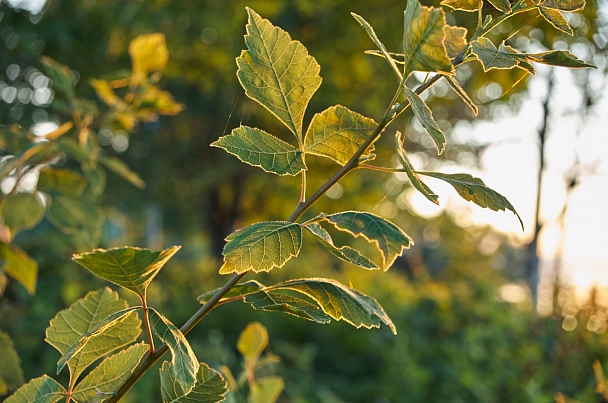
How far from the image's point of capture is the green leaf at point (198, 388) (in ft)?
1.86

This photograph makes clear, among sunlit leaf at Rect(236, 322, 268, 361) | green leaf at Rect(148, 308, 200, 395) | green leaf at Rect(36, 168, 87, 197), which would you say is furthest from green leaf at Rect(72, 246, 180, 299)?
green leaf at Rect(36, 168, 87, 197)

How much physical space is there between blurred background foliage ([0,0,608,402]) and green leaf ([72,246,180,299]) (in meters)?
0.21

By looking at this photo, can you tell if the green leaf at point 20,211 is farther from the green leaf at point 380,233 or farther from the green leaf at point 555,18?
the green leaf at point 555,18

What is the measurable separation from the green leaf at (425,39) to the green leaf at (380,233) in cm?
14

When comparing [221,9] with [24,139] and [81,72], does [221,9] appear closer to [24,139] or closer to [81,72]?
[24,139]

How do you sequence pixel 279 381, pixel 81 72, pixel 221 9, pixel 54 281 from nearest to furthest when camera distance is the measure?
pixel 279 381 < pixel 54 281 < pixel 221 9 < pixel 81 72

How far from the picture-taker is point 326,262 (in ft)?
33.4

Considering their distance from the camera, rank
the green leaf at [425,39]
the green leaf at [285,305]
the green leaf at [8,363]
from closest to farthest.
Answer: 1. the green leaf at [425,39]
2. the green leaf at [285,305]
3. the green leaf at [8,363]

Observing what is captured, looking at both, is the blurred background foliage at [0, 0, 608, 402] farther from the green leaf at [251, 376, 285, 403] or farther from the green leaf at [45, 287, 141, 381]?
the green leaf at [251, 376, 285, 403]

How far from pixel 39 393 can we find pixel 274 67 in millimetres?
349

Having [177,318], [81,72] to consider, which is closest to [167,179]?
[81,72]

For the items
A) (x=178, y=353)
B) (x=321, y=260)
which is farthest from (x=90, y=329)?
(x=321, y=260)

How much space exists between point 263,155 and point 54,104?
1005 millimetres

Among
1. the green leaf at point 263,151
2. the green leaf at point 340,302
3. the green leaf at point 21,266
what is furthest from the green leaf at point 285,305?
the green leaf at point 21,266
